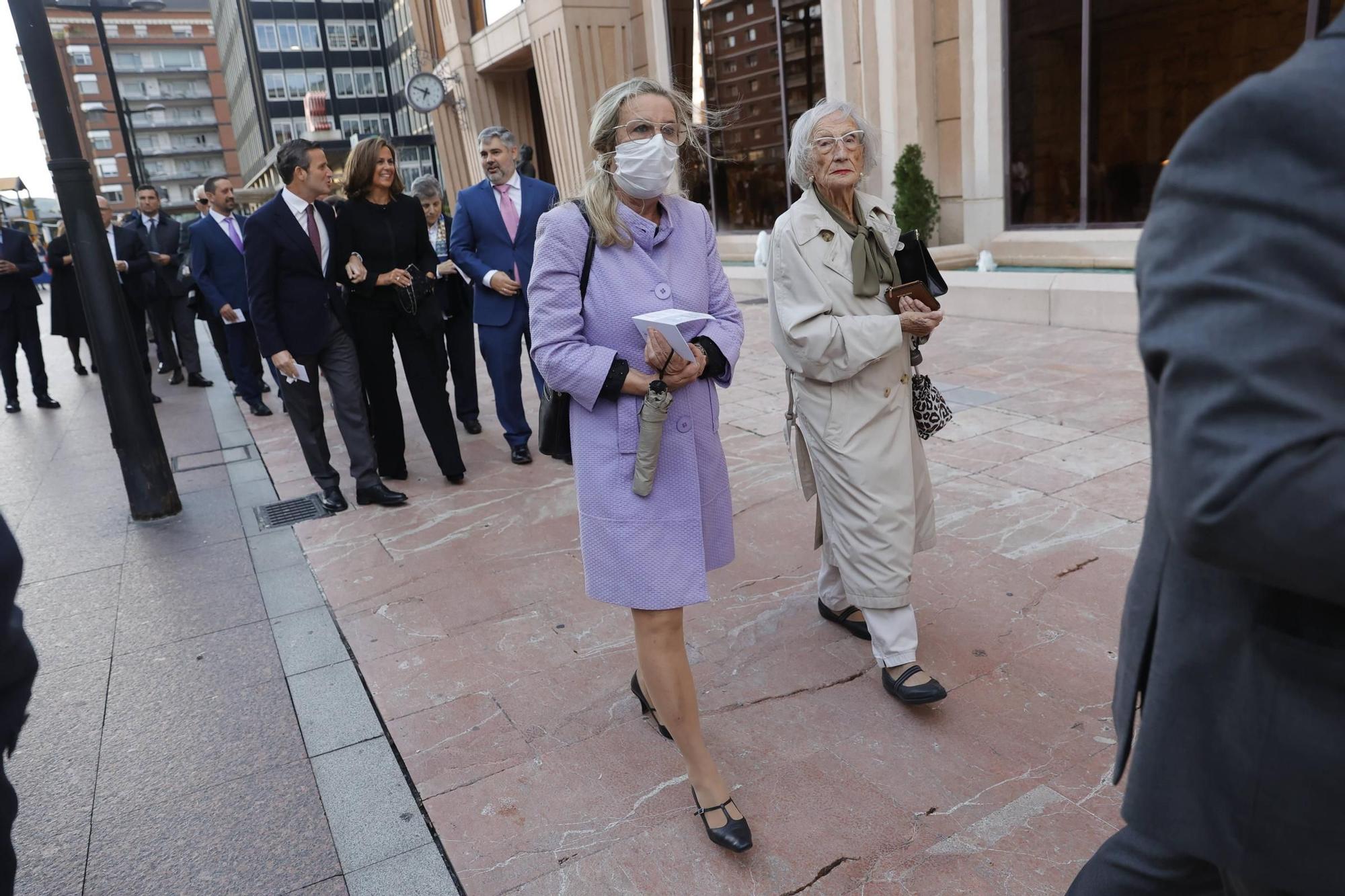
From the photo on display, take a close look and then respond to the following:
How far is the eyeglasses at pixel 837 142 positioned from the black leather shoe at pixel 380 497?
142 inches

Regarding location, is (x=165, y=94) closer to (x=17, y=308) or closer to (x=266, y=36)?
(x=266, y=36)

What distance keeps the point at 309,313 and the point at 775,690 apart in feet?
11.8

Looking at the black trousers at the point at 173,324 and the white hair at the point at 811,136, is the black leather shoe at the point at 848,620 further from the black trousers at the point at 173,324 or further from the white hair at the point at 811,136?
the black trousers at the point at 173,324

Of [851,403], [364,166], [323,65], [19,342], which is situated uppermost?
[323,65]

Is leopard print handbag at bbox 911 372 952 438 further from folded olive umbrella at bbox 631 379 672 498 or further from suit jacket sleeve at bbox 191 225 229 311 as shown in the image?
suit jacket sleeve at bbox 191 225 229 311

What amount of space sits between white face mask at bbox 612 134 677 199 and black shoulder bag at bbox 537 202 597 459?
0.45ft

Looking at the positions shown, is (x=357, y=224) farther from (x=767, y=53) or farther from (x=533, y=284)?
(x=767, y=53)

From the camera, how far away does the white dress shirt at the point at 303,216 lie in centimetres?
539

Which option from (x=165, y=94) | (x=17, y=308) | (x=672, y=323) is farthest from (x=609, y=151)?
(x=165, y=94)

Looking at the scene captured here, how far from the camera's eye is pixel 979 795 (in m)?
2.61

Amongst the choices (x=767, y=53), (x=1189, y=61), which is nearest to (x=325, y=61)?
(x=767, y=53)

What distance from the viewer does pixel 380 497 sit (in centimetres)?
575

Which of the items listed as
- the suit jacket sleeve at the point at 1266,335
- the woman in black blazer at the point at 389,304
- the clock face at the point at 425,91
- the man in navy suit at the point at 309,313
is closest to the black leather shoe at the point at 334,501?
the man in navy suit at the point at 309,313

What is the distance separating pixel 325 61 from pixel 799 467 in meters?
81.7
